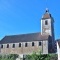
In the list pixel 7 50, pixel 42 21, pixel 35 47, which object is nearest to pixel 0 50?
pixel 7 50

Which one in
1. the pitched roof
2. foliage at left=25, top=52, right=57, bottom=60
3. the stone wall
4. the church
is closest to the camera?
foliage at left=25, top=52, right=57, bottom=60

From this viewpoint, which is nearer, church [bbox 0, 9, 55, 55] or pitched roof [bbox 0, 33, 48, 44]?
church [bbox 0, 9, 55, 55]

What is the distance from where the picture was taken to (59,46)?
137 ft

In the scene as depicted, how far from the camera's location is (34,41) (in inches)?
2251

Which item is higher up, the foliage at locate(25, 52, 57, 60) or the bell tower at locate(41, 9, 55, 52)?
the bell tower at locate(41, 9, 55, 52)

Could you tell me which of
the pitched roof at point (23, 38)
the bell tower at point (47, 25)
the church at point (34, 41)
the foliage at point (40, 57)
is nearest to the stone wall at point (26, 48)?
the church at point (34, 41)

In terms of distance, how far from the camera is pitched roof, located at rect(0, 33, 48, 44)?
57.9 metres

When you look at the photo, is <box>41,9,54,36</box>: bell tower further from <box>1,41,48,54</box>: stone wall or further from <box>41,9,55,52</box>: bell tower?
<box>1,41,48,54</box>: stone wall

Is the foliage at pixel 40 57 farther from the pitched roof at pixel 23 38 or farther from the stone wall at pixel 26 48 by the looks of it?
the pitched roof at pixel 23 38

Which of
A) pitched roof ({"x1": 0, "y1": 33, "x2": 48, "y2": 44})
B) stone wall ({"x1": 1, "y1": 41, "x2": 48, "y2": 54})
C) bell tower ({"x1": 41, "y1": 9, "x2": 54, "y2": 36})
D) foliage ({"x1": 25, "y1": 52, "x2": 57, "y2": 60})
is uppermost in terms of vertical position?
bell tower ({"x1": 41, "y1": 9, "x2": 54, "y2": 36})

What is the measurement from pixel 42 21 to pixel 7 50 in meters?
14.4

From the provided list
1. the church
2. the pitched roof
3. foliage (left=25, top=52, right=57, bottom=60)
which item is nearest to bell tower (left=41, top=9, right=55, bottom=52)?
the church

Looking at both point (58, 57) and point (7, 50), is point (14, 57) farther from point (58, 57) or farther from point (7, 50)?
point (7, 50)

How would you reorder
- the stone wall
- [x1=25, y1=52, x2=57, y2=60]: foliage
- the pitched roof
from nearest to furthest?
1. [x1=25, y1=52, x2=57, y2=60]: foliage
2. the stone wall
3. the pitched roof
